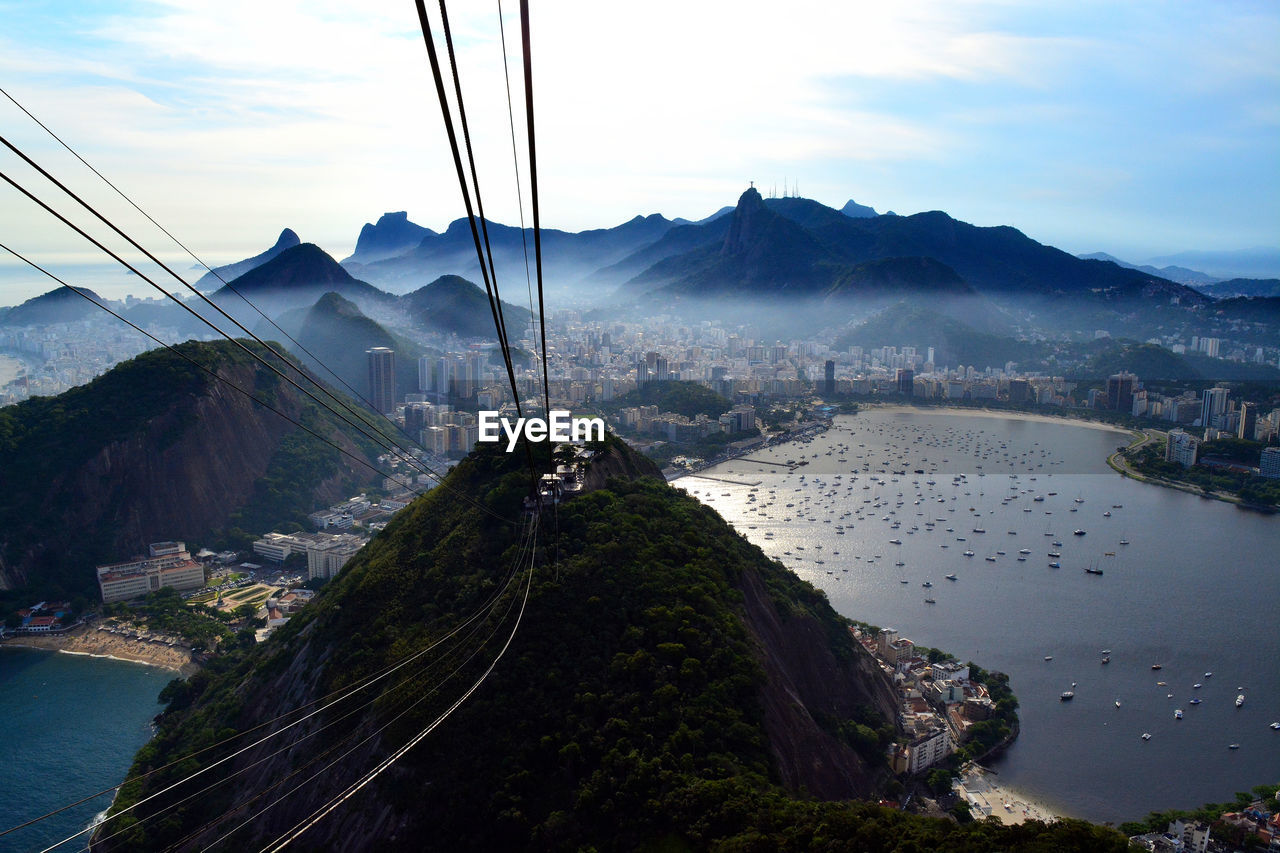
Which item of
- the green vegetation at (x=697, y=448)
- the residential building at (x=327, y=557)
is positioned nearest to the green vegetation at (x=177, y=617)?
the residential building at (x=327, y=557)

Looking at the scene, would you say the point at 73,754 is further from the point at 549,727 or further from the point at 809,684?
the point at 809,684

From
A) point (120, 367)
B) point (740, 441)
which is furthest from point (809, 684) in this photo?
point (740, 441)

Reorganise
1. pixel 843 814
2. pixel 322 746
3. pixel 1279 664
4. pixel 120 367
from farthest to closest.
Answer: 1. pixel 120 367
2. pixel 1279 664
3. pixel 322 746
4. pixel 843 814

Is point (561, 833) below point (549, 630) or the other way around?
below

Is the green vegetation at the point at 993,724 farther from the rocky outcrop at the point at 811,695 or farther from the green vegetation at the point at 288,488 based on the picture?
the green vegetation at the point at 288,488

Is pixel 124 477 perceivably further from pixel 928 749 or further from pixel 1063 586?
pixel 1063 586

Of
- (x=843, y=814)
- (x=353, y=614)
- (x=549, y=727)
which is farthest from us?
(x=353, y=614)

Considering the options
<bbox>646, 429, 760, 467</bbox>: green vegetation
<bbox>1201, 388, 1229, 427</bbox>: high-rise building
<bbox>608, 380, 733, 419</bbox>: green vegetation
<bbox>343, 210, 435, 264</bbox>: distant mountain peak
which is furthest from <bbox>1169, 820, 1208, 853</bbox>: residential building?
<bbox>343, 210, 435, 264</bbox>: distant mountain peak
